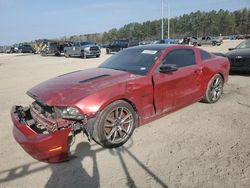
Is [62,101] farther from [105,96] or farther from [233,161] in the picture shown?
[233,161]

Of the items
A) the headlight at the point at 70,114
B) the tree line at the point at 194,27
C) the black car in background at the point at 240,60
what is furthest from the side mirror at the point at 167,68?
the tree line at the point at 194,27

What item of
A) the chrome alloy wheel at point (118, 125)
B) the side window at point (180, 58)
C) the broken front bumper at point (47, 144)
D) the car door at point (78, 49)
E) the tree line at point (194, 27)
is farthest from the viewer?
the tree line at point (194, 27)

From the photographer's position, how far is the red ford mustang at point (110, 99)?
389 cm

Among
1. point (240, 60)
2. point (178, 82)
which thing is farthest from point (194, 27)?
point (178, 82)

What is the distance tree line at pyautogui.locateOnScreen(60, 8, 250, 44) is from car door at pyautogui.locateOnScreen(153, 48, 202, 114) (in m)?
110

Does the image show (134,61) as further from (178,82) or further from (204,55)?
(204,55)

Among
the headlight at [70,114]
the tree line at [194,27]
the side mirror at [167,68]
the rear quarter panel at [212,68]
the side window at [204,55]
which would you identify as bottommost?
the headlight at [70,114]

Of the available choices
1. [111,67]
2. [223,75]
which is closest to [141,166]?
[111,67]

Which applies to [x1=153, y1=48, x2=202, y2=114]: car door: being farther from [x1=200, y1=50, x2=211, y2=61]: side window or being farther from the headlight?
the headlight

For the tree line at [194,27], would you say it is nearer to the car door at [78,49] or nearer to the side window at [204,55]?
Answer: the car door at [78,49]

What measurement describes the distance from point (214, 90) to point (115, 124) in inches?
131

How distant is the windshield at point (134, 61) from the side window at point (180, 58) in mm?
262

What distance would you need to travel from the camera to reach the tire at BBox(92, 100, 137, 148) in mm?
4094

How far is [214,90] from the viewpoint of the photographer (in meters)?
6.61
